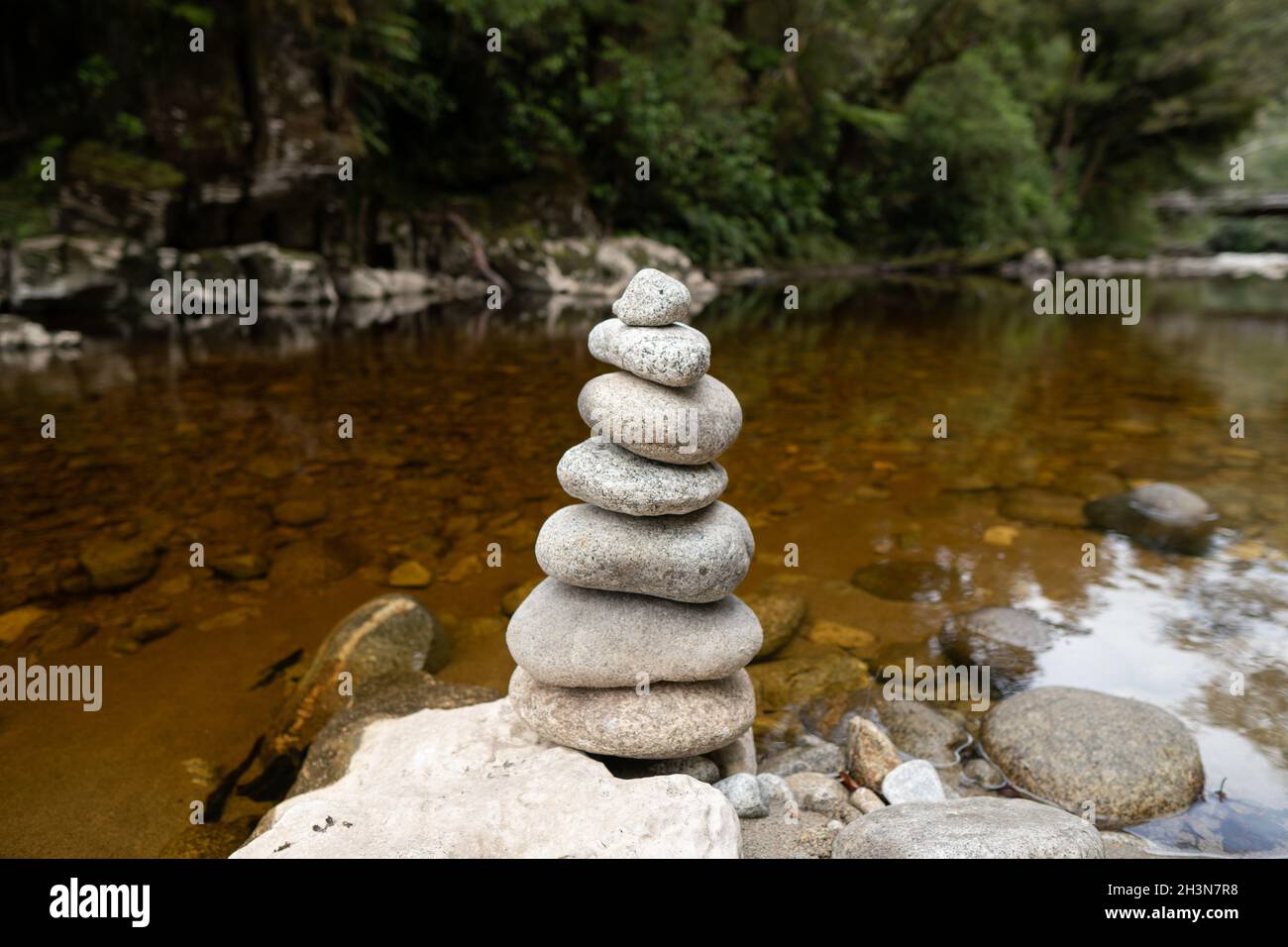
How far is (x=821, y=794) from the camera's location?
3598 millimetres

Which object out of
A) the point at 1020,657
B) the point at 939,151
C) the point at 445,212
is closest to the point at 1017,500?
the point at 1020,657

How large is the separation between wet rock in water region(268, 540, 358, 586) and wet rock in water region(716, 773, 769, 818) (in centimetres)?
352

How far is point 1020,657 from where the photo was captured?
4957mm

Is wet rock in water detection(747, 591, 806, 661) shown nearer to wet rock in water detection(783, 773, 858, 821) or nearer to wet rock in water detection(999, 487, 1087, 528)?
wet rock in water detection(783, 773, 858, 821)

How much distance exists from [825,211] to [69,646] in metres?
33.4

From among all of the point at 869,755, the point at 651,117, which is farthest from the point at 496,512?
the point at 651,117

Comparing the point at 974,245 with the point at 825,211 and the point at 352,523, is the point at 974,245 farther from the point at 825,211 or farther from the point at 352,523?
the point at 352,523

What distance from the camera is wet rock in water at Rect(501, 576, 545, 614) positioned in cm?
550

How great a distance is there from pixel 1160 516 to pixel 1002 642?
275 centimetres

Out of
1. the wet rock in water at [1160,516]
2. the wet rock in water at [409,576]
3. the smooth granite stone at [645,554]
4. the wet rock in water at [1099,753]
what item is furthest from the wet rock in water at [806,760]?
the wet rock in water at [1160,516]

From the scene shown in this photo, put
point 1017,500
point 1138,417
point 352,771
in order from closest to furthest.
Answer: point 352,771, point 1017,500, point 1138,417

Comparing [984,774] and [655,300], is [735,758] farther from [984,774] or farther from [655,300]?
[655,300]

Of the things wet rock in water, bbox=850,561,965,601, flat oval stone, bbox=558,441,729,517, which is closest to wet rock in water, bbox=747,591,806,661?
wet rock in water, bbox=850,561,965,601

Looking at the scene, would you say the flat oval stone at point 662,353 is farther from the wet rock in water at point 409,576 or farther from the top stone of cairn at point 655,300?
the wet rock in water at point 409,576
